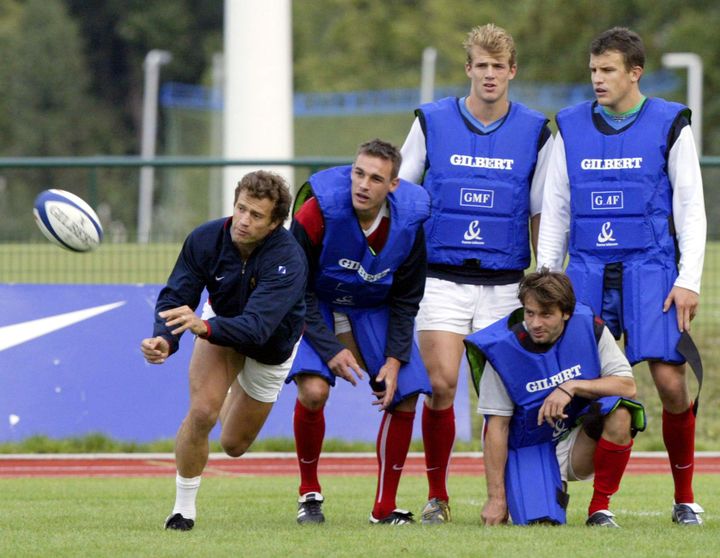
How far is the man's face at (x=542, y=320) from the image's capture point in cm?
758

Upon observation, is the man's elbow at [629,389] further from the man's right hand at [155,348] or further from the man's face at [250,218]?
the man's right hand at [155,348]

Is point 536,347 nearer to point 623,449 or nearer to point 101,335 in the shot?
point 623,449

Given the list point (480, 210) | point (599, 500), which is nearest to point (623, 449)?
point (599, 500)

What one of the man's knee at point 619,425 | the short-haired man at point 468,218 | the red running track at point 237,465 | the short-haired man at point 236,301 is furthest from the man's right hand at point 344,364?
the red running track at point 237,465

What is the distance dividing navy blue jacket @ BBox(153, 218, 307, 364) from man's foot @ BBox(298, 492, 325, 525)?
81 centimetres

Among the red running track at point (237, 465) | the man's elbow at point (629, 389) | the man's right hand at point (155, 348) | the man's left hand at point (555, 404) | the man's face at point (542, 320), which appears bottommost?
the red running track at point (237, 465)

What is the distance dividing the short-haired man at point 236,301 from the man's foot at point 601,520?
1700 millimetres

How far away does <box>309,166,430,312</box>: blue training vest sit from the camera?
308 inches

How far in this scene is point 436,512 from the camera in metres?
8.07

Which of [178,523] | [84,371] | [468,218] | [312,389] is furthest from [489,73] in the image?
[84,371]

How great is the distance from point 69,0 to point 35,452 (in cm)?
6096

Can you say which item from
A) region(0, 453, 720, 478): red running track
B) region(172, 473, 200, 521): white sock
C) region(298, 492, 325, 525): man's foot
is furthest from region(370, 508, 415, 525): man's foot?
region(0, 453, 720, 478): red running track

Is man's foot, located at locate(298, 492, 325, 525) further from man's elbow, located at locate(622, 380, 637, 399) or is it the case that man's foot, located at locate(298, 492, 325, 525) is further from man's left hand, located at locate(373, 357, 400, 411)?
man's elbow, located at locate(622, 380, 637, 399)

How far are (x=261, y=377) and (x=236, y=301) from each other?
426mm
